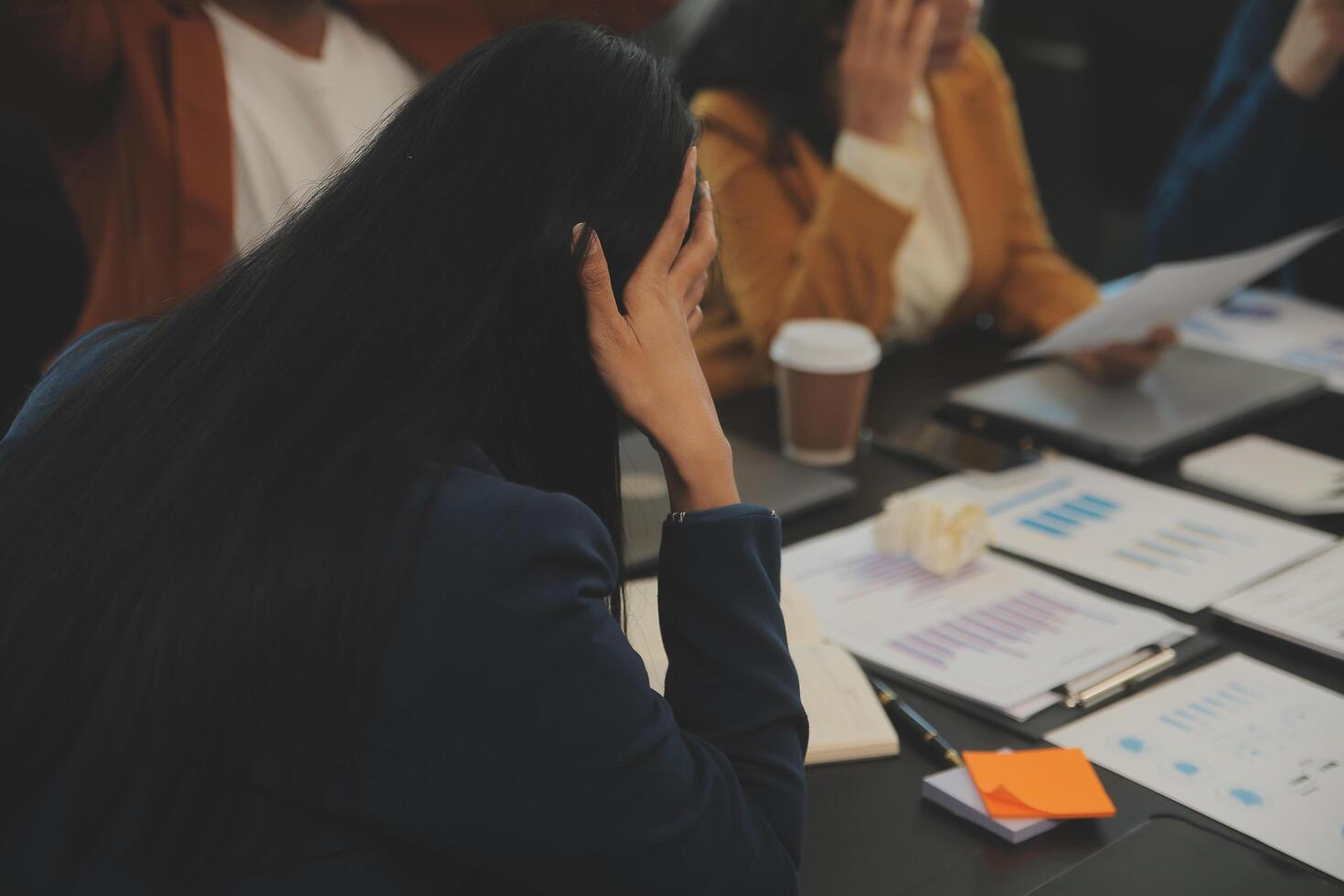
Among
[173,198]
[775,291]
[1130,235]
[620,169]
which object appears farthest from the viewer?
[1130,235]

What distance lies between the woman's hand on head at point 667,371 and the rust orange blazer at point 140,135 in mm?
533

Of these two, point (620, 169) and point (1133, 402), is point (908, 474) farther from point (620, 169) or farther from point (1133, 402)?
point (620, 169)

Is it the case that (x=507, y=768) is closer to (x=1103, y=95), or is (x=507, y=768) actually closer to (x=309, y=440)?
(x=309, y=440)

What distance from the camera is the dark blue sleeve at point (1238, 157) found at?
1.84 m

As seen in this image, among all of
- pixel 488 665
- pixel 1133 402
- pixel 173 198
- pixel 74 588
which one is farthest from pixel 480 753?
pixel 1133 402

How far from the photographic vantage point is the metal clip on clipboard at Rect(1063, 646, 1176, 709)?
3.10 feet

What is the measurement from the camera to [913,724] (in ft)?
2.97

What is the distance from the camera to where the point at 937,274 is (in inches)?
72.1

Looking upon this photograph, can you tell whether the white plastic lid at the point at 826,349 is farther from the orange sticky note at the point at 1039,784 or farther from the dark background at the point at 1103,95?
the dark background at the point at 1103,95

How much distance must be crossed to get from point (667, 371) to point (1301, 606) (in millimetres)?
630

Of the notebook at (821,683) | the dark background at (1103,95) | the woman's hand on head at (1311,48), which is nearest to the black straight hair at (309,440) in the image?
the notebook at (821,683)

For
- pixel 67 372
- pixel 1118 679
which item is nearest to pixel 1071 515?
pixel 1118 679

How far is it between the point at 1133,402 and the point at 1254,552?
13.1 inches

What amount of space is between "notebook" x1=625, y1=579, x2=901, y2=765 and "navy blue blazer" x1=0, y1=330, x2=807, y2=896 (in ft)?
0.55
